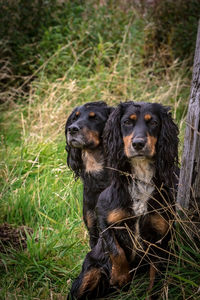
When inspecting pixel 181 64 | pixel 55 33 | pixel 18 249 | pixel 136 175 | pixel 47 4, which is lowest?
pixel 18 249

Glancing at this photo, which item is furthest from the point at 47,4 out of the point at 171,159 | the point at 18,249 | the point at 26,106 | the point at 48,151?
the point at 171,159

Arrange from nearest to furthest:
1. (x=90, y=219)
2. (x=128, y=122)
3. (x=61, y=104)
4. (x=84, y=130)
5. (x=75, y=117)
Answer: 1. (x=128, y=122)
2. (x=90, y=219)
3. (x=84, y=130)
4. (x=75, y=117)
5. (x=61, y=104)

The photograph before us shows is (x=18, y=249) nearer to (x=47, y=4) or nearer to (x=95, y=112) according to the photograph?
(x=95, y=112)

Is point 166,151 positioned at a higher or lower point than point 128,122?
lower

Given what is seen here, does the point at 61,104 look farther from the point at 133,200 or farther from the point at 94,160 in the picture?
the point at 133,200

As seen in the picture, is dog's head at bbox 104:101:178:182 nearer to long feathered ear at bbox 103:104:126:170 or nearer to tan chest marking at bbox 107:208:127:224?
long feathered ear at bbox 103:104:126:170

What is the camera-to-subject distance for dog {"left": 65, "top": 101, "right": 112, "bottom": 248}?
414 cm

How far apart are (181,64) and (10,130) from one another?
3.16 m

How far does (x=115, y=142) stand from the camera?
3291 millimetres

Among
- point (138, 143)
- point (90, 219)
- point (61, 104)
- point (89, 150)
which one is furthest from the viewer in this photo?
point (61, 104)

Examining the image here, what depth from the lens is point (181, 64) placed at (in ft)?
25.7

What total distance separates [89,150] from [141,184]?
1.14 metres

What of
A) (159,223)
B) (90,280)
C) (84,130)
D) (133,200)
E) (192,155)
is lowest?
(90,280)

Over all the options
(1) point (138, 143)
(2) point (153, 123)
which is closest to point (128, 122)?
(2) point (153, 123)
